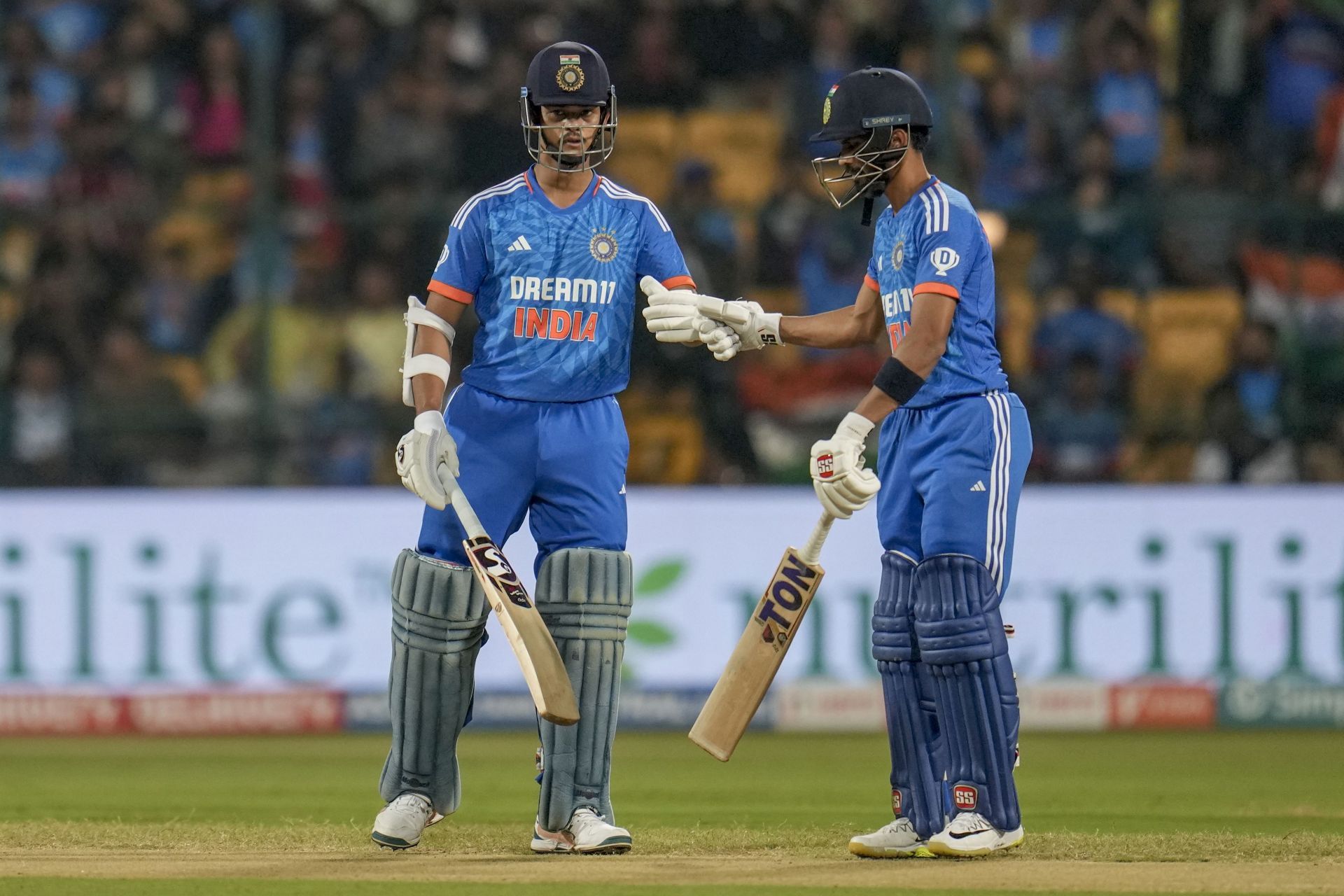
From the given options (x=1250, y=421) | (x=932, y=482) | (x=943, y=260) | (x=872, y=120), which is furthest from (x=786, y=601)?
(x=1250, y=421)

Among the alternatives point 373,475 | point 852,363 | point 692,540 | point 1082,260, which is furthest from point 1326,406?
point 373,475

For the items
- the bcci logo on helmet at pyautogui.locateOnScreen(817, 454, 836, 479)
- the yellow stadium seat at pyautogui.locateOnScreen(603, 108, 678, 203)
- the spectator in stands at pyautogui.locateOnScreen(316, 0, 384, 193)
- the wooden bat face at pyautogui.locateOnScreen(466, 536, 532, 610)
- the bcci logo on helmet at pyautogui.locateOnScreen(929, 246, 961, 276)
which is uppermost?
the spectator in stands at pyautogui.locateOnScreen(316, 0, 384, 193)

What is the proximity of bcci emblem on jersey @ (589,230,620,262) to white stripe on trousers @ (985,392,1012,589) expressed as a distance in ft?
3.64

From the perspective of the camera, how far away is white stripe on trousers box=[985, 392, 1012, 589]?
5.30m

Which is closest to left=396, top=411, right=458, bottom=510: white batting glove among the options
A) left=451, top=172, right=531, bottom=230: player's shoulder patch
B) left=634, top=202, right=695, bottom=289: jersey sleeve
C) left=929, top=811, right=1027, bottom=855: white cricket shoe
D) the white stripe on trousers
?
left=451, top=172, right=531, bottom=230: player's shoulder patch

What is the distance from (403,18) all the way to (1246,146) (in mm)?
5066

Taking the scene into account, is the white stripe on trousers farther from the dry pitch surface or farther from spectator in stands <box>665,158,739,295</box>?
spectator in stands <box>665,158,739,295</box>

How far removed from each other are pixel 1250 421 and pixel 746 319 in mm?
5422

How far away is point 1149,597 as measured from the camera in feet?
31.6

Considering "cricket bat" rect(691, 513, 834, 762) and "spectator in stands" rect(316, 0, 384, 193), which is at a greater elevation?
"spectator in stands" rect(316, 0, 384, 193)

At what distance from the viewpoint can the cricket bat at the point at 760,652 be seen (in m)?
5.55

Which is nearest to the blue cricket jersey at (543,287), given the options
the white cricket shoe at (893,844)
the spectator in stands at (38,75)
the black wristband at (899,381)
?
the black wristband at (899,381)

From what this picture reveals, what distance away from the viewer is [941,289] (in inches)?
207

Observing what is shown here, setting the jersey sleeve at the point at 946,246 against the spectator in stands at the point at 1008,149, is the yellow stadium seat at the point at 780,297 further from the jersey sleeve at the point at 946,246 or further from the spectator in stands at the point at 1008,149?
the jersey sleeve at the point at 946,246
